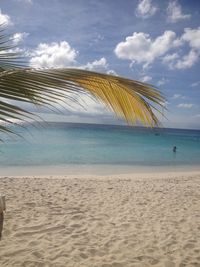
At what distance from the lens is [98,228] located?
17.8 ft

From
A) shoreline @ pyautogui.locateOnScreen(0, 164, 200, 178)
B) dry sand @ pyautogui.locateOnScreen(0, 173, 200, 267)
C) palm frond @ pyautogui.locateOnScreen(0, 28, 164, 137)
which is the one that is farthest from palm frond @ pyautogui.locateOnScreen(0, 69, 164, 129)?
shoreline @ pyautogui.locateOnScreen(0, 164, 200, 178)

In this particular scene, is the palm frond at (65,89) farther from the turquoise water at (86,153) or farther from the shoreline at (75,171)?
the shoreline at (75,171)

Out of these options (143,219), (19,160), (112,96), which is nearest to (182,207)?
(143,219)

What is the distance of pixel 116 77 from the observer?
5.74 feet

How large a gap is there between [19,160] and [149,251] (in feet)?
47.6

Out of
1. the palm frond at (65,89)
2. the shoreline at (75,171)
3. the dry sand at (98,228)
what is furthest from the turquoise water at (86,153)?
the dry sand at (98,228)

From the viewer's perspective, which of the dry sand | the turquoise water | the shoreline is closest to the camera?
the dry sand

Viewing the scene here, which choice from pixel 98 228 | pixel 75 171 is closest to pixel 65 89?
pixel 98 228

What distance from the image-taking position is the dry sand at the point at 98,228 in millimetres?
4281

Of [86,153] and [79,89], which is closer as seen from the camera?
[79,89]

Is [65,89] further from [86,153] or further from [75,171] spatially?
[86,153]

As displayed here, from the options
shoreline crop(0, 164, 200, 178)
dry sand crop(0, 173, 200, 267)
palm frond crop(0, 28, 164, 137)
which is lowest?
shoreline crop(0, 164, 200, 178)

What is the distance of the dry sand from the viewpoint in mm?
4281

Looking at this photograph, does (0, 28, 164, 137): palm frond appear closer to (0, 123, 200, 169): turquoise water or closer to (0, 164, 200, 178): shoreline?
(0, 123, 200, 169): turquoise water
